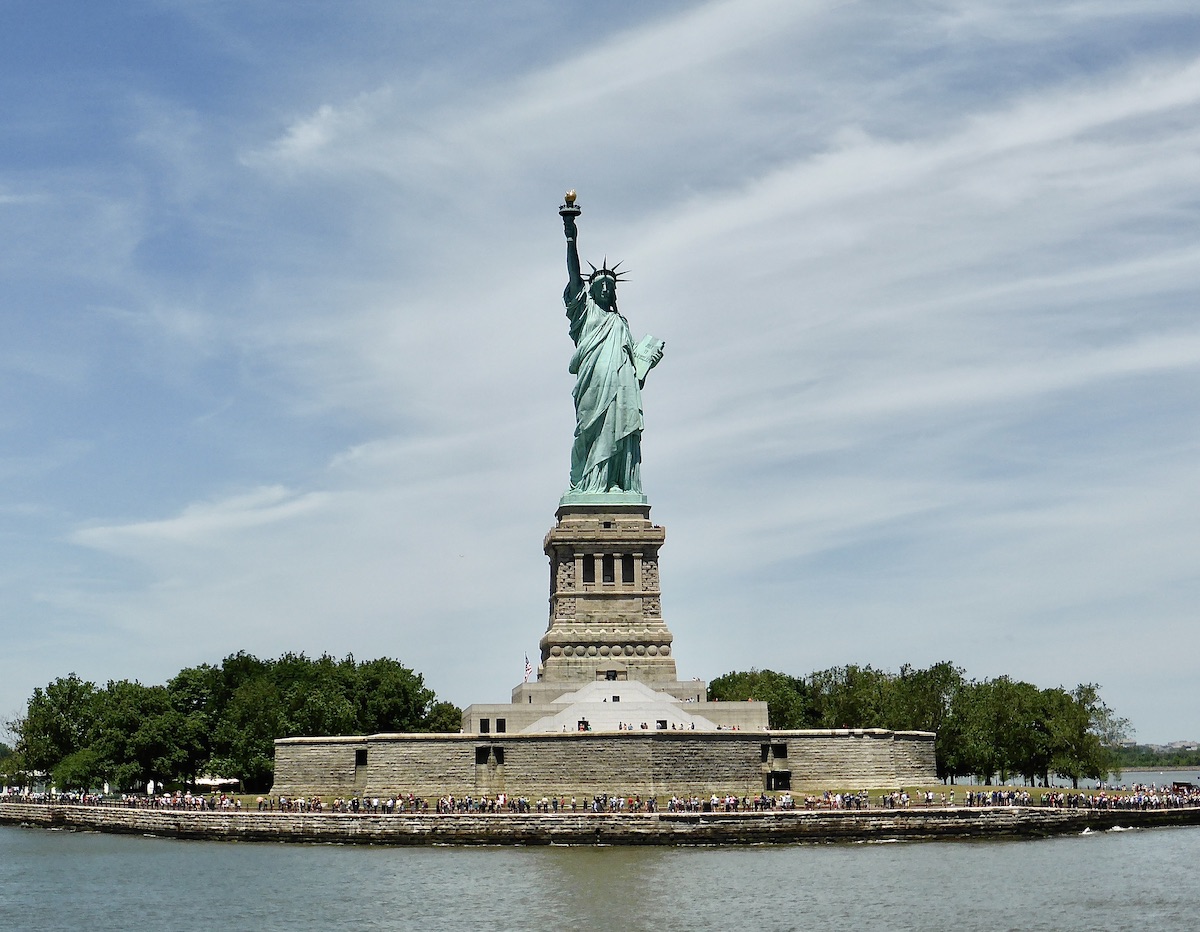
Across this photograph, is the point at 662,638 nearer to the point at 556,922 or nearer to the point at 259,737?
the point at 259,737

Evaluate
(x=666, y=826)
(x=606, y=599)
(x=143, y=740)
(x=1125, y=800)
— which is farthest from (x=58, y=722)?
(x=1125, y=800)

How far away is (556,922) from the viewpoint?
1422 inches

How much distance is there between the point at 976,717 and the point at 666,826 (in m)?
27.0

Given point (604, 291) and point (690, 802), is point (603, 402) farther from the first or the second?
point (690, 802)

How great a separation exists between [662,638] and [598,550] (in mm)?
4776

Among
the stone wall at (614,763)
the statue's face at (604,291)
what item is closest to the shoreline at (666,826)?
the stone wall at (614,763)

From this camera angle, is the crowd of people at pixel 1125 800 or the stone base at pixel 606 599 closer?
the crowd of people at pixel 1125 800

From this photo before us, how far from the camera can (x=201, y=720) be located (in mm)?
73312

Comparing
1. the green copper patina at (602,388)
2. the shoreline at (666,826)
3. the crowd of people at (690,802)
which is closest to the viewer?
the shoreline at (666,826)

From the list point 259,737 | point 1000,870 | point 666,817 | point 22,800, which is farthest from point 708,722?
point 22,800

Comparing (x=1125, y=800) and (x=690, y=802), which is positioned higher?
(x=690, y=802)

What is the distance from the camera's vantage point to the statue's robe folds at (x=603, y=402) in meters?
69.2

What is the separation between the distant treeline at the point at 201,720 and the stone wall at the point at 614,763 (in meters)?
11.6

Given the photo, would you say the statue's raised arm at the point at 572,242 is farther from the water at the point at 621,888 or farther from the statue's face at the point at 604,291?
the water at the point at 621,888
